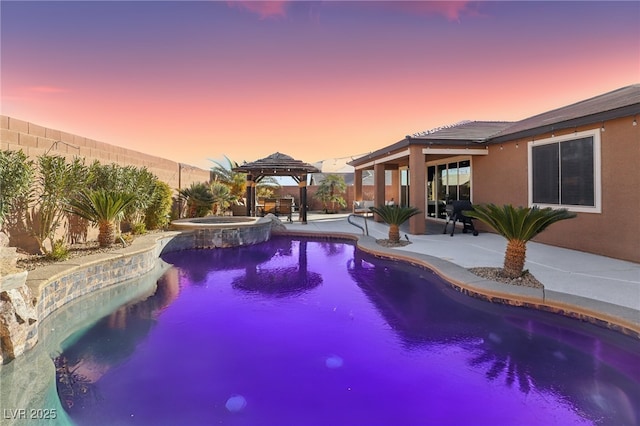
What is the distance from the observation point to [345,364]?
3910mm

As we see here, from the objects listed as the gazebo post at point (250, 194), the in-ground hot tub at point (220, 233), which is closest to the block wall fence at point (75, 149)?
the in-ground hot tub at point (220, 233)

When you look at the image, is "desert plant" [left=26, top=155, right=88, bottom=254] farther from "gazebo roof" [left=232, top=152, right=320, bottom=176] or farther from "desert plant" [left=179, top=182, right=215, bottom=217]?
"gazebo roof" [left=232, top=152, right=320, bottom=176]

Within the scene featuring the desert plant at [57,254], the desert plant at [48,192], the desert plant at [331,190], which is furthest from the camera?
the desert plant at [331,190]

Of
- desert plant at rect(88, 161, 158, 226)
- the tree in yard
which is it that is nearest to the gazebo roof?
the tree in yard

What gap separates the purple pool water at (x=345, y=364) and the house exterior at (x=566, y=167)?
15.6ft

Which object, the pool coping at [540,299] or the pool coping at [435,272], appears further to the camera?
the pool coping at [540,299]

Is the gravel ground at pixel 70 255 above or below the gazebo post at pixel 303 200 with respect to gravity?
below

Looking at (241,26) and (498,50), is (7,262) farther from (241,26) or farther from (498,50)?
(498,50)

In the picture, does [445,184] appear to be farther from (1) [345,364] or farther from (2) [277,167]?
(1) [345,364]

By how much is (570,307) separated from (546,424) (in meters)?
2.65

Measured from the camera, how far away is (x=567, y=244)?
904 cm

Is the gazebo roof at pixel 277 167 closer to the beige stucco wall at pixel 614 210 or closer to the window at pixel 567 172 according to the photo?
the window at pixel 567 172

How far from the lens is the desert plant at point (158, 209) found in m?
11.4

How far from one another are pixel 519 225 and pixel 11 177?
9128mm
